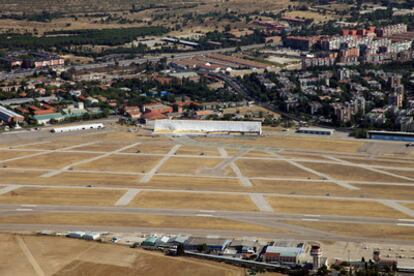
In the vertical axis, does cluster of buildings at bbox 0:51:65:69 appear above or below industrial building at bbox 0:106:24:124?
above

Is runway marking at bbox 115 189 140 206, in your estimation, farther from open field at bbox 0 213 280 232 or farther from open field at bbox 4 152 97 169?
open field at bbox 4 152 97 169

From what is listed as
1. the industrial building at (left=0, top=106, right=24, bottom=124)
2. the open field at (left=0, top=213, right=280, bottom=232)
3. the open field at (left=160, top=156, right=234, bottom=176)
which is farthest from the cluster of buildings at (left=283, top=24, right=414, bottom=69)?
the open field at (left=0, top=213, right=280, bottom=232)

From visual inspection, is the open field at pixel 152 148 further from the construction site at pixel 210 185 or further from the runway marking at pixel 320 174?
the runway marking at pixel 320 174

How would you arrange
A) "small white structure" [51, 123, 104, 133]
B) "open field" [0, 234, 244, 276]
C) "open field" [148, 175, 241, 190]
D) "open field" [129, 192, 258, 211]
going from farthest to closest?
"small white structure" [51, 123, 104, 133] < "open field" [148, 175, 241, 190] < "open field" [129, 192, 258, 211] < "open field" [0, 234, 244, 276]

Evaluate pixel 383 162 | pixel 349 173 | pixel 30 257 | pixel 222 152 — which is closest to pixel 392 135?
pixel 383 162

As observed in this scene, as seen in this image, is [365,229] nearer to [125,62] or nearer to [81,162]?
[81,162]
